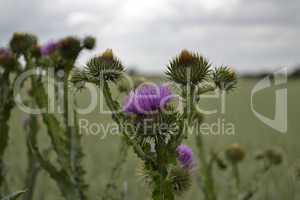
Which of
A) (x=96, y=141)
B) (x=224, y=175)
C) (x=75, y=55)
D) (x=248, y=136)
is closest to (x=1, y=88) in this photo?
(x=75, y=55)

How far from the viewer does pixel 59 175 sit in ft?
6.71

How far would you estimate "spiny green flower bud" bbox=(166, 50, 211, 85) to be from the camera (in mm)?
1590

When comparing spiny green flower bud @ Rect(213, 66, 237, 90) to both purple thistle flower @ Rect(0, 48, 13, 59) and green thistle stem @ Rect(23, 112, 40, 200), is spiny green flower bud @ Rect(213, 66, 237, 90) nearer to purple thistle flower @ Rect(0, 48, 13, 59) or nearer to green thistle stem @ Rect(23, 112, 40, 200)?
green thistle stem @ Rect(23, 112, 40, 200)

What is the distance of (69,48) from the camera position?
263 centimetres

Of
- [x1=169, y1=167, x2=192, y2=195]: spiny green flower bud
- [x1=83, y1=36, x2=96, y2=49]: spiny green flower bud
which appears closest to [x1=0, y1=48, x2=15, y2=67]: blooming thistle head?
[x1=83, y1=36, x2=96, y2=49]: spiny green flower bud

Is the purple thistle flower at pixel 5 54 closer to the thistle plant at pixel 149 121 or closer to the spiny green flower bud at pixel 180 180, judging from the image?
the thistle plant at pixel 149 121

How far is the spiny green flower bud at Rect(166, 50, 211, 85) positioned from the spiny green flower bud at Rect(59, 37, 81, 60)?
1.05m

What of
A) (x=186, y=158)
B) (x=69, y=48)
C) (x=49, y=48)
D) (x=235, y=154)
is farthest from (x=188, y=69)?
(x=235, y=154)

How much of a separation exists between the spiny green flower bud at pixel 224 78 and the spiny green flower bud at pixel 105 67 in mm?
355

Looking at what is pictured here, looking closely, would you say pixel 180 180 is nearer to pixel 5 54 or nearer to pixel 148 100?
pixel 148 100

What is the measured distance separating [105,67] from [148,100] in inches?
9.7

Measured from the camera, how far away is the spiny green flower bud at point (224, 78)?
1.70 m

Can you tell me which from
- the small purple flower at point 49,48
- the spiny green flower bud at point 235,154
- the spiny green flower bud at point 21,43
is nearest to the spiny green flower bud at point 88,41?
the small purple flower at point 49,48

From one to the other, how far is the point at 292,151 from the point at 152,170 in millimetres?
4331
